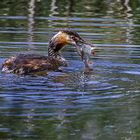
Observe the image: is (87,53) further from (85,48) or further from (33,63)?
(33,63)

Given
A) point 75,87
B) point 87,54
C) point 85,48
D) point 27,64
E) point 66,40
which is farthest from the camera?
point 66,40

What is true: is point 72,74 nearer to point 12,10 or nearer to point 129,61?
point 129,61

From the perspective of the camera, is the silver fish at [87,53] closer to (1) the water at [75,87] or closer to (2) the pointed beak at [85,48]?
(2) the pointed beak at [85,48]

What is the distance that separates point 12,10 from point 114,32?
3.68 m

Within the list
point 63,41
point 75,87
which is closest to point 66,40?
point 63,41

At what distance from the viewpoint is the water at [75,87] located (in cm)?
814

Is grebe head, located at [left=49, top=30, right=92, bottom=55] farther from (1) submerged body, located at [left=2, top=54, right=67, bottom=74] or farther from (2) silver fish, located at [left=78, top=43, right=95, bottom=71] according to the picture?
(1) submerged body, located at [left=2, top=54, right=67, bottom=74]

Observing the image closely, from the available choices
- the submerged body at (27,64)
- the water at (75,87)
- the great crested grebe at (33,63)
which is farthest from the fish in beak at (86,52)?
A: the submerged body at (27,64)

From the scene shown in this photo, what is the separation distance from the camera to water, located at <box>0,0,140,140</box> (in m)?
8.14

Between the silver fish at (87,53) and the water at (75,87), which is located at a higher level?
the silver fish at (87,53)

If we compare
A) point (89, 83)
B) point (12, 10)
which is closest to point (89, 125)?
point (89, 83)

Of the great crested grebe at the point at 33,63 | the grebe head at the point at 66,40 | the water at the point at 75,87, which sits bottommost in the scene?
the water at the point at 75,87

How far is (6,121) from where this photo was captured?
27.4 feet

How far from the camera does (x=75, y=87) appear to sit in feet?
32.9
